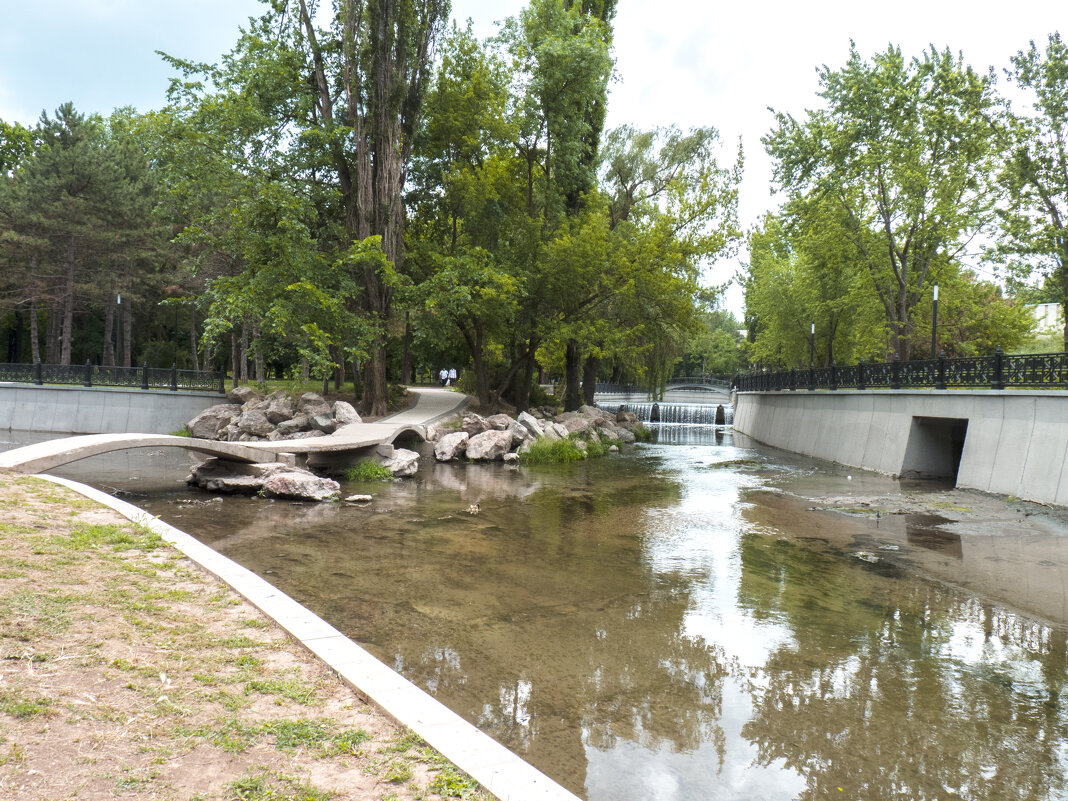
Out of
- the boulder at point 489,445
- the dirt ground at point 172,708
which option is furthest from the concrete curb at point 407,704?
the boulder at point 489,445

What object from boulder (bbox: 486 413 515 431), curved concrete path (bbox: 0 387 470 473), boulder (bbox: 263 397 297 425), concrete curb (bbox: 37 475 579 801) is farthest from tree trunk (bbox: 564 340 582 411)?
concrete curb (bbox: 37 475 579 801)

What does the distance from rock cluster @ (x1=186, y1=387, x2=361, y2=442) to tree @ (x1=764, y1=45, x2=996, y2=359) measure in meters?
19.5

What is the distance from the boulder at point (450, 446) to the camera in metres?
20.3

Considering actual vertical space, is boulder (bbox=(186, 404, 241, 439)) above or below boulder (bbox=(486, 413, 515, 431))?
below

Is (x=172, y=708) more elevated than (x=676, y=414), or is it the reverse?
(x=172, y=708)

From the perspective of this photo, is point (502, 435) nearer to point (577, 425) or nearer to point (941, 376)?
point (577, 425)

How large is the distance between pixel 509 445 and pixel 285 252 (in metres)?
9.13

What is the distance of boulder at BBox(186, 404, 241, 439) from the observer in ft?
79.3

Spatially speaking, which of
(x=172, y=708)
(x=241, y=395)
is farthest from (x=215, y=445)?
(x=241, y=395)

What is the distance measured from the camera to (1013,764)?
4023mm

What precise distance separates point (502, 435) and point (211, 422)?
11.0 m

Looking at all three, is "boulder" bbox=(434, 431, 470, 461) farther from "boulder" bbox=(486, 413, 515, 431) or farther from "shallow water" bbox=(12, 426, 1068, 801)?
"shallow water" bbox=(12, 426, 1068, 801)

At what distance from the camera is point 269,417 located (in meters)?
22.8

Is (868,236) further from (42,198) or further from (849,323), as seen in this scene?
(42,198)
